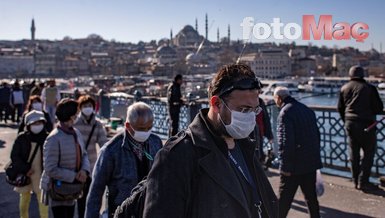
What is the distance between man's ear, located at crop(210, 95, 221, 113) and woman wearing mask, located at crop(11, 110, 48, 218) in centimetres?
259

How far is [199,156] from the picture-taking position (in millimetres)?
1691

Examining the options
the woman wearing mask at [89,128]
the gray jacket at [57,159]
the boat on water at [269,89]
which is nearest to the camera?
the gray jacket at [57,159]

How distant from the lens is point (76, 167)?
3.71 metres

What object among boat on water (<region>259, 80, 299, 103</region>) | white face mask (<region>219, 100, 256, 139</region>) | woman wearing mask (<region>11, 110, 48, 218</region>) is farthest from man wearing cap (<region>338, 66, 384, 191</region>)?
white face mask (<region>219, 100, 256, 139</region>)

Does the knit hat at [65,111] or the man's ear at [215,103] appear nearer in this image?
the man's ear at [215,103]

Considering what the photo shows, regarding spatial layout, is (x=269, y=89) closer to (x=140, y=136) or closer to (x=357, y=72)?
(x=357, y=72)

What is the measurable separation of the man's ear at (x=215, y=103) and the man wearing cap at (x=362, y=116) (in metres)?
3.86

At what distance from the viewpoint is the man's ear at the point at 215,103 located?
5.97 ft

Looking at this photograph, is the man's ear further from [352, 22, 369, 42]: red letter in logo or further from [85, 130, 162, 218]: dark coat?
[352, 22, 369, 42]: red letter in logo

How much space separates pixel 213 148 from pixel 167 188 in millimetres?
217

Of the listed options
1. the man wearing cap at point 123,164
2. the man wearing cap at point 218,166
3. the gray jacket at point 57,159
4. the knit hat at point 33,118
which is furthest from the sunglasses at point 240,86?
the knit hat at point 33,118

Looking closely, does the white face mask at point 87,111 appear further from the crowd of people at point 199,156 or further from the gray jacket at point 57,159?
the gray jacket at point 57,159

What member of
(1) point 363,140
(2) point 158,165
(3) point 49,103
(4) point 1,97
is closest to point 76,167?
(2) point 158,165

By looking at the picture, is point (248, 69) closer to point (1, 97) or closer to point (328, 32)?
point (328, 32)
